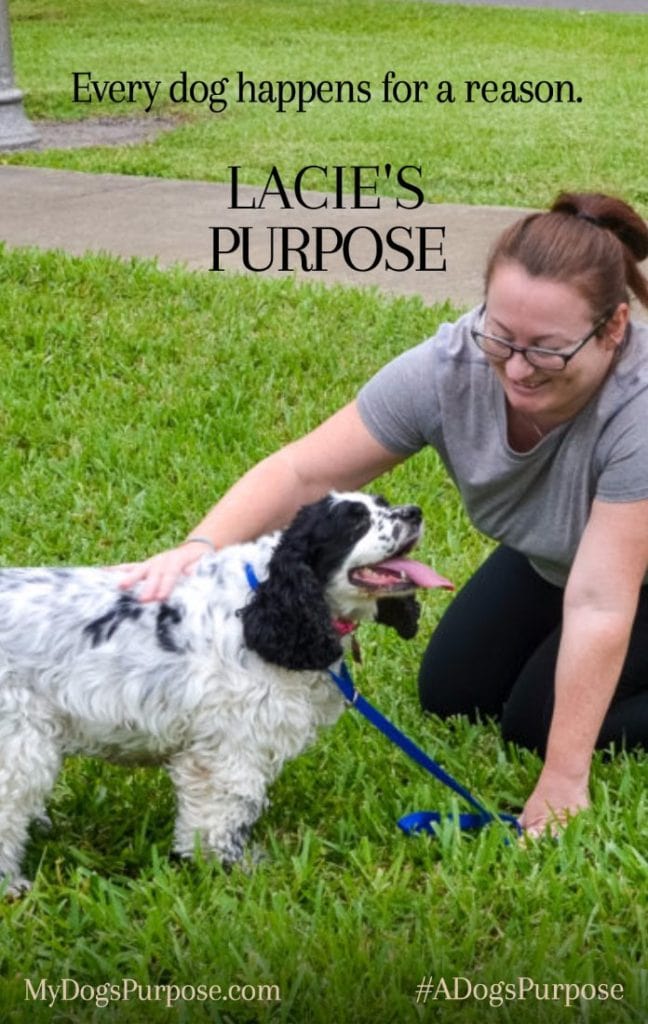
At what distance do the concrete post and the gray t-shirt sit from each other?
9213mm

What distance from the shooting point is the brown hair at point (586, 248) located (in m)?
3.38

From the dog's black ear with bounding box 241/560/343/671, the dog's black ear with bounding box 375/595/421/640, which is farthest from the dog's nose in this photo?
the dog's black ear with bounding box 375/595/421/640

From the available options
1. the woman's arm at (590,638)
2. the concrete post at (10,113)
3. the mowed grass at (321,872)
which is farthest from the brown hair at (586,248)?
the concrete post at (10,113)

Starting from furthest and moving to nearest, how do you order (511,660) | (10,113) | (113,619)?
(10,113), (511,660), (113,619)

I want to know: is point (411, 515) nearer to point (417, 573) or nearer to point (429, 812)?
point (417, 573)

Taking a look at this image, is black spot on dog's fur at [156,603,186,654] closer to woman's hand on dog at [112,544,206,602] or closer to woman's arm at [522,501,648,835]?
woman's hand on dog at [112,544,206,602]

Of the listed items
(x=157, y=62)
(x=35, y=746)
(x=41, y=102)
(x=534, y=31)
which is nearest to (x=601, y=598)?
(x=35, y=746)

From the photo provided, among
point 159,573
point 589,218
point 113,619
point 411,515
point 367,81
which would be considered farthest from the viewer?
point 367,81

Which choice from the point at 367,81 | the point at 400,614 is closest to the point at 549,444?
the point at 400,614

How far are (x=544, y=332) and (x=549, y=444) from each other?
39 cm

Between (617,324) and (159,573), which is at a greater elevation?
(617,324)

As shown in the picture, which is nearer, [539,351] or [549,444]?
[539,351]

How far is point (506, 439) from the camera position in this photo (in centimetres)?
372

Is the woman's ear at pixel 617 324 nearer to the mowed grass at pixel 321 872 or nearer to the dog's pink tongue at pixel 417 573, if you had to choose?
the dog's pink tongue at pixel 417 573
